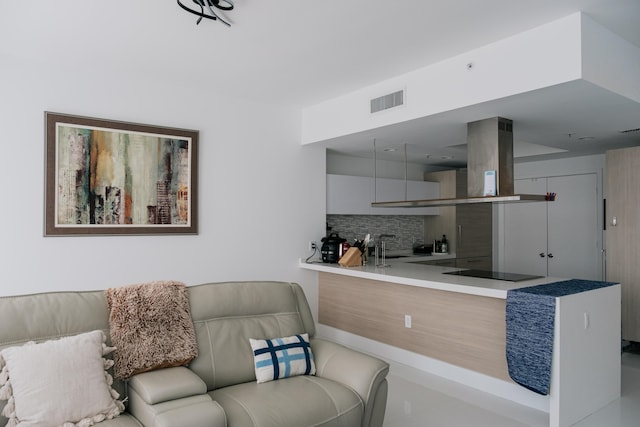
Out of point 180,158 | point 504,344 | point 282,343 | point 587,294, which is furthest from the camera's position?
point 180,158

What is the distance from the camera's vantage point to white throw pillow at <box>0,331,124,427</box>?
1950 millimetres

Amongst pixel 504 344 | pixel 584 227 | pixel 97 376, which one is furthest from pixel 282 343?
pixel 584 227

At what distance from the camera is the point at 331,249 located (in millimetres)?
5129

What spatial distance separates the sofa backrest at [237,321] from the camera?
2605 mm

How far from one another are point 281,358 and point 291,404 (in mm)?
424

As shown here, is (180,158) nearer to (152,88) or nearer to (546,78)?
(152,88)

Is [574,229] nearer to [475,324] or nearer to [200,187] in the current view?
[475,324]

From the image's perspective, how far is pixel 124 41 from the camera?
10.7ft

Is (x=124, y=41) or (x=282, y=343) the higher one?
(x=124, y=41)

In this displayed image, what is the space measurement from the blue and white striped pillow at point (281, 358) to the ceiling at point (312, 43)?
2015 mm

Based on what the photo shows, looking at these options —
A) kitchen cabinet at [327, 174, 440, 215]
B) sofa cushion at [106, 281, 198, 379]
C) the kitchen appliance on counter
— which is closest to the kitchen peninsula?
kitchen cabinet at [327, 174, 440, 215]

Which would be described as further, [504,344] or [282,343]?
[504,344]

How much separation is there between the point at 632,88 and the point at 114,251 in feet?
13.9

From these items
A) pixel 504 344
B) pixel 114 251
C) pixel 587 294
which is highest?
pixel 114 251
